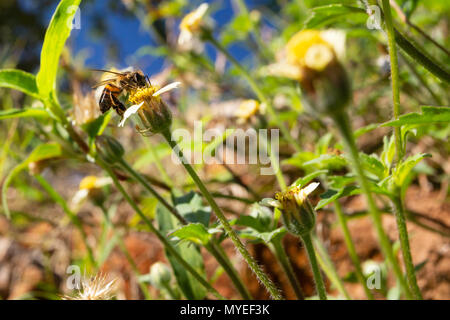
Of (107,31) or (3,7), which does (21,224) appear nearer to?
(107,31)

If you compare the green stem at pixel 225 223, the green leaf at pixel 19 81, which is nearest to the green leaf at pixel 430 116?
the green stem at pixel 225 223

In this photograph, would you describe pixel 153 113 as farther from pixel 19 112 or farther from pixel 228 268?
pixel 228 268

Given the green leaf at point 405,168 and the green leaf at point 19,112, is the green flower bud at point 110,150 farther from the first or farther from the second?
the green leaf at point 405,168

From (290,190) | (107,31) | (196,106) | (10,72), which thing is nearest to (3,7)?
(107,31)

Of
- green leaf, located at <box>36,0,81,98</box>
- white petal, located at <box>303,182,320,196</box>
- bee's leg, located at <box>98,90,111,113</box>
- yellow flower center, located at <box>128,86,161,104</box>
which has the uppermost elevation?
bee's leg, located at <box>98,90,111,113</box>

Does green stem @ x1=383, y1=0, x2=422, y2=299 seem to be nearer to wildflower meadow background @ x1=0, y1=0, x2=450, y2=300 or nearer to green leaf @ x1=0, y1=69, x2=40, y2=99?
wildflower meadow background @ x1=0, y1=0, x2=450, y2=300

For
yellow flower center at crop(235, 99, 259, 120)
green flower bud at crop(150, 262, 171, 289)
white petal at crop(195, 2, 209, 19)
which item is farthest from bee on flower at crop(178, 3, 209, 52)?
green flower bud at crop(150, 262, 171, 289)
